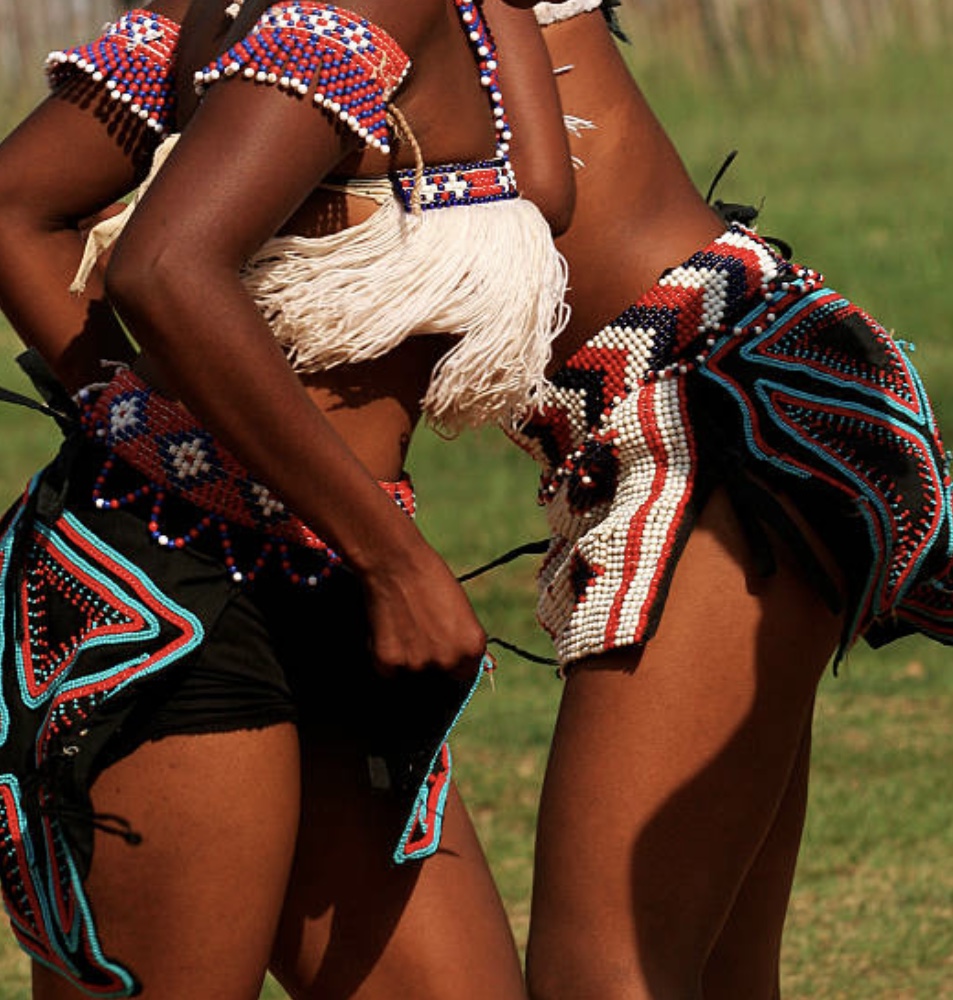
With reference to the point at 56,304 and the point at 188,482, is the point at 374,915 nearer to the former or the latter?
the point at 188,482

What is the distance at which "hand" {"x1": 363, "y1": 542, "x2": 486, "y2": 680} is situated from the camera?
2619mm

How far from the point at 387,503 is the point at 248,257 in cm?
33

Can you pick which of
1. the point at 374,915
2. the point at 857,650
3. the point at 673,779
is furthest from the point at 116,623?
the point at 857,650

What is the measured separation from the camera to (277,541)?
287 cm

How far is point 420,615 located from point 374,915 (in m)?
0.59

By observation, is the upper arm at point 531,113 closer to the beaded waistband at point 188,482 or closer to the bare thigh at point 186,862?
the beaded waistband at point 188,482

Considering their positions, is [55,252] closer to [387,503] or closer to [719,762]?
[387,503]

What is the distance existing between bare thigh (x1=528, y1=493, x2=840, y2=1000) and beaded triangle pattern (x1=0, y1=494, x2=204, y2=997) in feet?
2.17

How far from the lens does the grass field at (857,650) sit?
5.30m

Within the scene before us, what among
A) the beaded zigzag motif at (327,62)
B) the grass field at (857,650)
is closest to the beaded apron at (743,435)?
the beaded zigzag motif at (327,62)

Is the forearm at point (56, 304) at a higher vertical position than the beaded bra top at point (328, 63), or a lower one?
lower

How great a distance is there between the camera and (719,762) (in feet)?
10.3

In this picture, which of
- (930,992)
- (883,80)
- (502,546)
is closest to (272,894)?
(930,992)

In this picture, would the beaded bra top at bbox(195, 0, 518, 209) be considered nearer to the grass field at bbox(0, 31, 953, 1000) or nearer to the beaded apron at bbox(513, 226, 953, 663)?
the beaded apron at bbox(513, 226, 953, 663)
